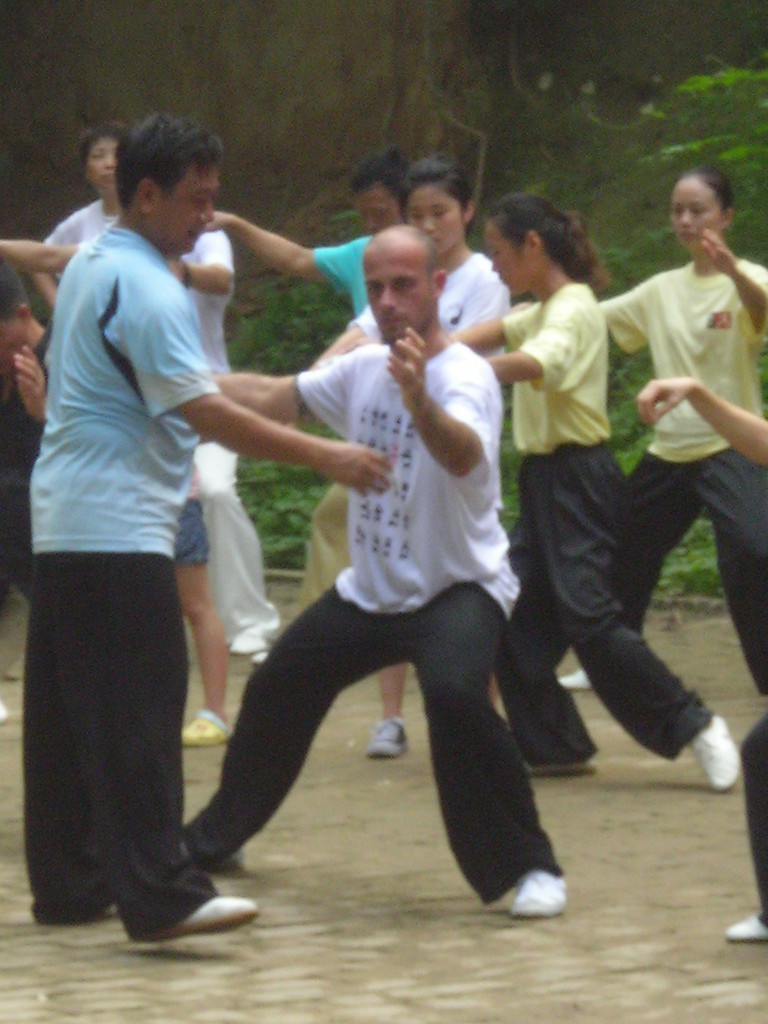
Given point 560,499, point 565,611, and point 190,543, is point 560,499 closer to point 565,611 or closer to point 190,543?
→ point 565,611

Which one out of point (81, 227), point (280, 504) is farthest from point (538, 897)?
point (280, 504)

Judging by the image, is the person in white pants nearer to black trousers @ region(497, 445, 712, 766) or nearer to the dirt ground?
black trousers @ region(497, 445, 712, 766)

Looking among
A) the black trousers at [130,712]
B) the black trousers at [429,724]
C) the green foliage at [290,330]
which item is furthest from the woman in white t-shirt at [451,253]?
the green foliage at [290,330]

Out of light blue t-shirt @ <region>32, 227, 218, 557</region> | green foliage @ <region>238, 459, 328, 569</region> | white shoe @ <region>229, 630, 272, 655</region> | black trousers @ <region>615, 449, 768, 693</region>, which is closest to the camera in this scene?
light blue t-shirt @ <region>32, 227, 218, 557</region>

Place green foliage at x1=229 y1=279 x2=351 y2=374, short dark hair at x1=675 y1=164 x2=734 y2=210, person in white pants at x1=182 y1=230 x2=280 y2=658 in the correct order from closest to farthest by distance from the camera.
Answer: short dark hair at x1=675 y1=164 x2=734 y2=210 → person in white pants at x1=182 y1=230 x2=280 y2=658 → green foliage at x1=229 y1=279 x2=351 y2=374

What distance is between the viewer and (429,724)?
241 inches

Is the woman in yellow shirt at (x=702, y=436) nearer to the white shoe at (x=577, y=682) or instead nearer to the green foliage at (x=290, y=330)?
the white shoe at (x=577, y=682)

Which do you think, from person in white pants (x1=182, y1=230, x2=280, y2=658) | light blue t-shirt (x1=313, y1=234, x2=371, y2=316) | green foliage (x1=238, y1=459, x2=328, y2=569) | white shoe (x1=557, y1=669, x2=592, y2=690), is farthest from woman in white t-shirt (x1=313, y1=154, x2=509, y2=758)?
green foliage (x1=238, y1=459, x2=328, y2=569)

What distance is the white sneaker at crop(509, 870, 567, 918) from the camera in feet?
19.8

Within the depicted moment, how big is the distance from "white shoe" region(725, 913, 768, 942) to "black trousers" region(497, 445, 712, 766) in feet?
6.36

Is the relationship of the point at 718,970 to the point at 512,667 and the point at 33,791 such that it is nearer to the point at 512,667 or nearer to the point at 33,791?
the point at 33,791

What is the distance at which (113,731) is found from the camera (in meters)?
5.83

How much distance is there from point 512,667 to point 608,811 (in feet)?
2.44

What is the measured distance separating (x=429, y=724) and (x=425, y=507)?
1.88 ft
